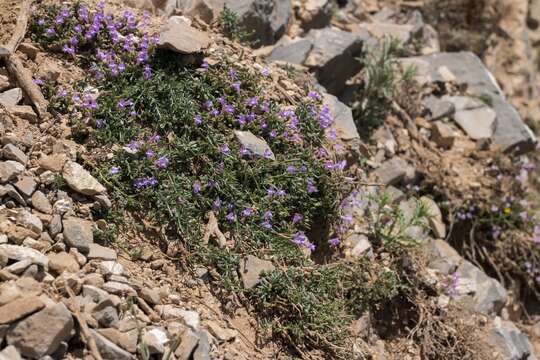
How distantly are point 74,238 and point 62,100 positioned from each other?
1.14 meters

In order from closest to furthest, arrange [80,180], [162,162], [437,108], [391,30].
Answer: [80,180] < [162,162] < [437,108] < [391,30]

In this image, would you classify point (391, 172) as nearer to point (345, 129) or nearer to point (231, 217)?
point (345, 129)

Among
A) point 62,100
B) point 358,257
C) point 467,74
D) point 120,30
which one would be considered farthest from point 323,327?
point 467,74

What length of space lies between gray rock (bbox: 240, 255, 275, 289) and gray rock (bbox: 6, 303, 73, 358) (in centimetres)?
142

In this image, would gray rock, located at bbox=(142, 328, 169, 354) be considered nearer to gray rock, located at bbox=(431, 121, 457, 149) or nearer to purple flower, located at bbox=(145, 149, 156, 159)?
purple flower, located at bbox=(145, 149, 156, 159)

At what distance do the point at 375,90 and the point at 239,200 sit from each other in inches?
98.5

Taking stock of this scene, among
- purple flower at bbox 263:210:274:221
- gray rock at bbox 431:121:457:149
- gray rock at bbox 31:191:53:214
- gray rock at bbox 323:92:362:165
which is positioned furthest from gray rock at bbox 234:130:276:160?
gray rock at bbox 431:121:457:149

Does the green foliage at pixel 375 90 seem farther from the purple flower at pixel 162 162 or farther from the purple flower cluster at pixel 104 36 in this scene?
the purple flower at pixel 162 162

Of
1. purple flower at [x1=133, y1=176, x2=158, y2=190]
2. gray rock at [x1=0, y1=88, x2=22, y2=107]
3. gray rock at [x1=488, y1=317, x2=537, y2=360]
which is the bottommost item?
gray rock at [x1=488, y1=317, x2=537, y2=360]

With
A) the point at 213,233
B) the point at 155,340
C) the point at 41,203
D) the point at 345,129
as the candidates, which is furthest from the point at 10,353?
the point at 345,129

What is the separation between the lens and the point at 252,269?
14.1 feet

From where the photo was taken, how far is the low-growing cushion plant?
4258mm

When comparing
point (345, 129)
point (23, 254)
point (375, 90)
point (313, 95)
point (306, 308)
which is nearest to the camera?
point (23, 254)

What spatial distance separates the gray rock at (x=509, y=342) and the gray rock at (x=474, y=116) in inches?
84.4
